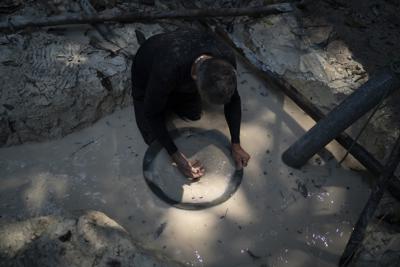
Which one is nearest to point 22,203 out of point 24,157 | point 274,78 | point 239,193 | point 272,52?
point 24,157

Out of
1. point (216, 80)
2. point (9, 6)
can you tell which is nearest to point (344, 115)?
point (216, 80)

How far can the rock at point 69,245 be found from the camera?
253 cm

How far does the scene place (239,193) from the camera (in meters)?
3.35

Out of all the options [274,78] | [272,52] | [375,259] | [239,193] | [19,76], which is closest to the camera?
[375,259]

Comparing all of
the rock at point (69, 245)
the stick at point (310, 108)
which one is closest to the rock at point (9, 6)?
the stick at point (310, 108)

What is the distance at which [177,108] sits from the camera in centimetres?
367

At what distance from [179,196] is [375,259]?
1.53 metres

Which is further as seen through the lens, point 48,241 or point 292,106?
point 292,106

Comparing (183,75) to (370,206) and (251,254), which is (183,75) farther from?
(370,206)

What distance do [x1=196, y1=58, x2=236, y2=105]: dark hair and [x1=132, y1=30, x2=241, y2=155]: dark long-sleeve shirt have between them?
0.75 feet

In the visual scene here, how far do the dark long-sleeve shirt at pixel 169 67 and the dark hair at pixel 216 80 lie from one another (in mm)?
228

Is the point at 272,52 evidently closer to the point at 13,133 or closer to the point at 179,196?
the point at 179,196

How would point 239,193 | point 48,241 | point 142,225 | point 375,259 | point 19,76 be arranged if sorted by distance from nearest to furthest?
1. point 48,241
2. point 375,259
3. point 142,225
4. point 239,193
5. point 19,76

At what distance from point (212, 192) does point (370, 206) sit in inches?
48.1
